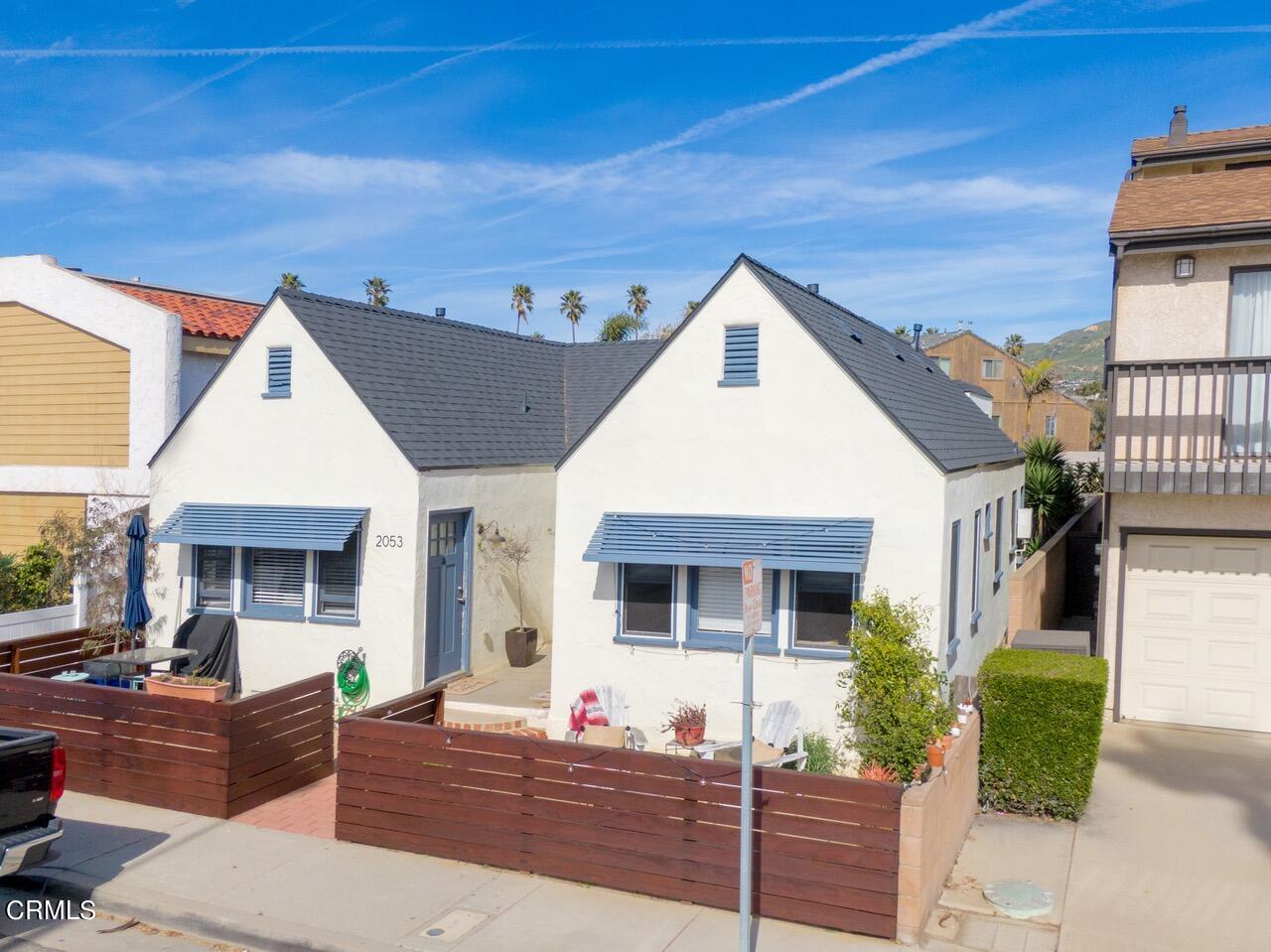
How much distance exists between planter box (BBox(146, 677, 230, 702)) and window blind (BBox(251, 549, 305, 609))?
2741 millimetres

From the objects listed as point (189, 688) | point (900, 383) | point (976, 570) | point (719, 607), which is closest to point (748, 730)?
point (719, 607)

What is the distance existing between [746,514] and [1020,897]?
190 inches

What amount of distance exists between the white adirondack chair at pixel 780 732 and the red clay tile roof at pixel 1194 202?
292 inches

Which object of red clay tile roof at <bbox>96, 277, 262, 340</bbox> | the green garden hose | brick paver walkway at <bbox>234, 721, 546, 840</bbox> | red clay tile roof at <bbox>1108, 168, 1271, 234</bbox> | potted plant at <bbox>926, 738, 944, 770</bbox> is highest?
red clay tile roof at <bbox>1108, 168, 1271, 234</bbox>

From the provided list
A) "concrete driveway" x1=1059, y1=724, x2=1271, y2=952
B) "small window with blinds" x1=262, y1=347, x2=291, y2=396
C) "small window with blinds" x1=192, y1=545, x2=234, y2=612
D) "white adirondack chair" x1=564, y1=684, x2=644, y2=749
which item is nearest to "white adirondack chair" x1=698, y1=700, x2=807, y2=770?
"white adirondack chair" x1=564, y1=684, x2=644, y2=749

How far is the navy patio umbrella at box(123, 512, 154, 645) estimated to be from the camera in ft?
42.1

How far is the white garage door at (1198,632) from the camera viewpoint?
12789 mm

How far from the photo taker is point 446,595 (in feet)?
46.3

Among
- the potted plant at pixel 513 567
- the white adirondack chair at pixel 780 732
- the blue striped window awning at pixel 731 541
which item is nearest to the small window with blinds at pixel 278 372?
the potted plant at pixel 513 567

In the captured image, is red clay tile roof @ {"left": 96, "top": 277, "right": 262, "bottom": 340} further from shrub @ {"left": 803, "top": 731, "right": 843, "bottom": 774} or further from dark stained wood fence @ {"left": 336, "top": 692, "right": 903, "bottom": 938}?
shrub @ {"left": 803, "top": 731, "right": 843, "bottom": 774}

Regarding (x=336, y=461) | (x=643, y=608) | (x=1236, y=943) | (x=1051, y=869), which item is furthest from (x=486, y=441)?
(x=1236, y=943)

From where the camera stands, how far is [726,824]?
7832mm

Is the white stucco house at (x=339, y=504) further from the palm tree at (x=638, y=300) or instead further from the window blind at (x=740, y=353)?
the palm tree at (x=638, y=300)

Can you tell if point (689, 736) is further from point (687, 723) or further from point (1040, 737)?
point (1040, 737)
